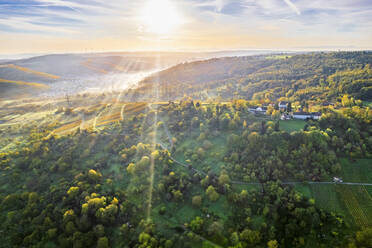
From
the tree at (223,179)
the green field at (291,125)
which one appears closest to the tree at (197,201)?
the tree at (223,179)

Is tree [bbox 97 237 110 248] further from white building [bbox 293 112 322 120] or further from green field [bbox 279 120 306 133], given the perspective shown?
white building [bbox 293 112 322 120]

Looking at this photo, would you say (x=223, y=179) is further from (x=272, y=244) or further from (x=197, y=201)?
(x=272, y=244)

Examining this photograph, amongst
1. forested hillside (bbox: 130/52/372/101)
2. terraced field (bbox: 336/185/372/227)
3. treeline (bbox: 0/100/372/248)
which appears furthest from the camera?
forested hillside (bbox: 130/52/372/101)

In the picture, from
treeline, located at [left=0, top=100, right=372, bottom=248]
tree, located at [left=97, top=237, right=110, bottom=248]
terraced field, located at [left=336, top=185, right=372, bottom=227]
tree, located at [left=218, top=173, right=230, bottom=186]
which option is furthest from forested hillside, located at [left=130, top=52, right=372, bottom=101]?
tree, located at [left=97, top=237, right=110, bottom=248]

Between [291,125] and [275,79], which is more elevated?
[275,79]

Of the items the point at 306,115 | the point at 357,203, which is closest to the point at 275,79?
the point at 306,115
